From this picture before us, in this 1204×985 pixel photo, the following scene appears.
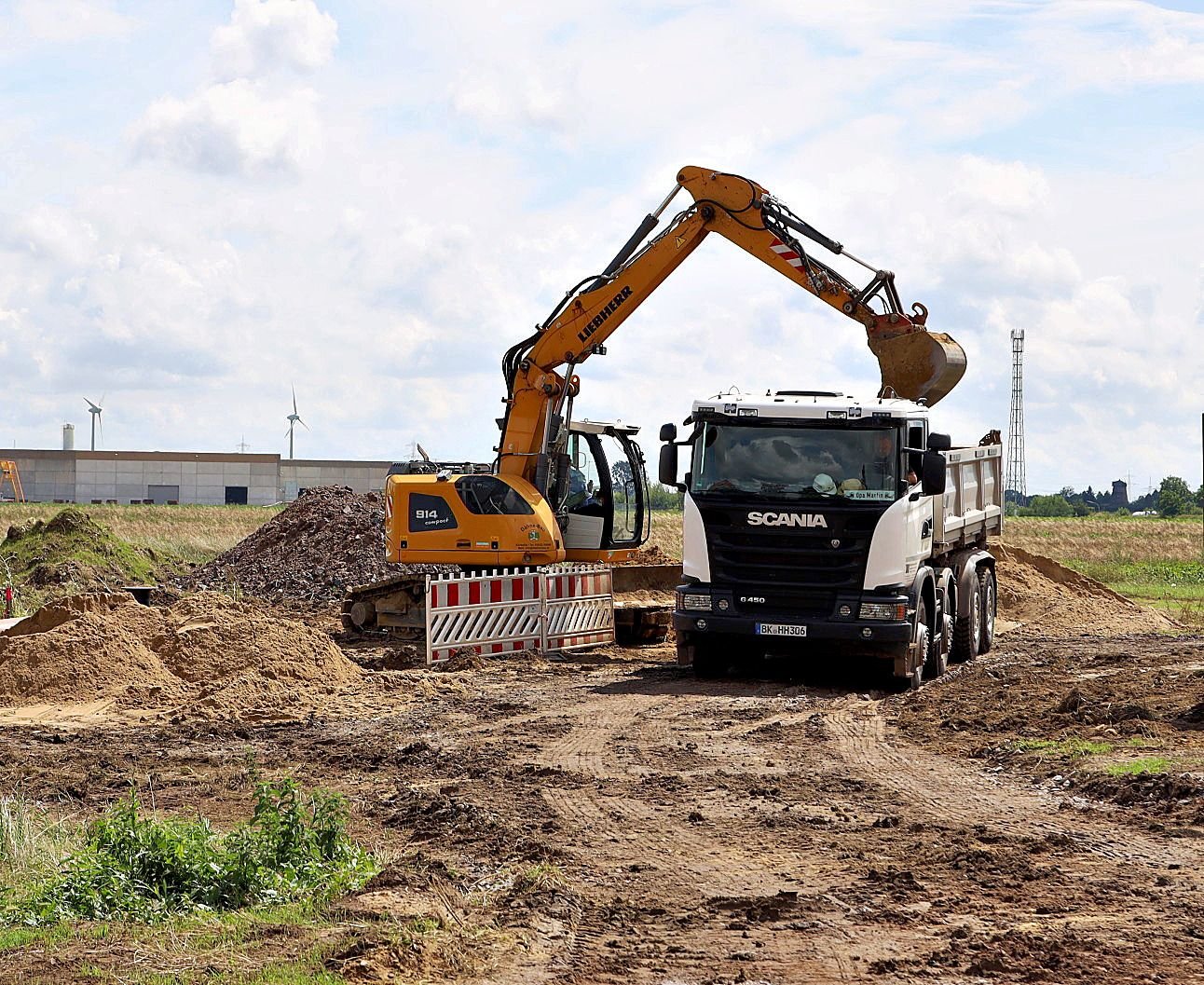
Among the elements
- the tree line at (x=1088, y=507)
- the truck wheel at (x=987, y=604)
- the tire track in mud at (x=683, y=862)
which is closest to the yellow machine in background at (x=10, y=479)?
the tree line at (x=1088, y=507)

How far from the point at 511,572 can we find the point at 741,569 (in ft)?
18.4

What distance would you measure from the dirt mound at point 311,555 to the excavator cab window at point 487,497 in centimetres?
892

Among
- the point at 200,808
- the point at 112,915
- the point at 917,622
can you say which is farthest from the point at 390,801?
the point at 917,622

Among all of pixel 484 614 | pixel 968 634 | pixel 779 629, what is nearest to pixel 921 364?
pixel 968 634

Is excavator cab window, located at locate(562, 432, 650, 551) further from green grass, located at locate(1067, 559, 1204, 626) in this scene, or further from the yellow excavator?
green grass, located at locate(1067, 559, 1204, 626)

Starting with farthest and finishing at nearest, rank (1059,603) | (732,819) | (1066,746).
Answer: (1059,603)
(1066,746)
(732,819)

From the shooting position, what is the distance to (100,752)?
12.5 meters

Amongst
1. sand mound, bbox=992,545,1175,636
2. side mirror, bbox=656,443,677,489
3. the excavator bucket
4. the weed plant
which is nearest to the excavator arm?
the excavator bucket

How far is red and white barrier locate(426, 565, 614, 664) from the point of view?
736 inches

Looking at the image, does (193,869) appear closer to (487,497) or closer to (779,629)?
(779,629)

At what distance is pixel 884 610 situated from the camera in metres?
15.9

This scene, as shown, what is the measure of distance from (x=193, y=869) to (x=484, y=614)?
11737 millimetres

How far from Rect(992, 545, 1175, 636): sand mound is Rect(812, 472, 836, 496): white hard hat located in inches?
377

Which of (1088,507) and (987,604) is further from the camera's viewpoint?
(1088,507)
